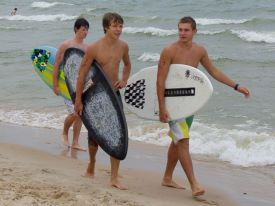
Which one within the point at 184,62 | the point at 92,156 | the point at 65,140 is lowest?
the point at 65,140

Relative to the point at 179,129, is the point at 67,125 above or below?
below

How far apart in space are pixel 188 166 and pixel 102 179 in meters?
0.92

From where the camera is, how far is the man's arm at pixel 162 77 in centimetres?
502

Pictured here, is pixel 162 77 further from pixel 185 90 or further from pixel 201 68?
pixel 201 68

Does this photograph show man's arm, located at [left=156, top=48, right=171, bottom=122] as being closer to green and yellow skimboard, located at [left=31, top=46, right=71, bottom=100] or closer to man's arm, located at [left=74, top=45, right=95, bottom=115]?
man's arm, located at [left=74, top=45, right=95, bottom=115]

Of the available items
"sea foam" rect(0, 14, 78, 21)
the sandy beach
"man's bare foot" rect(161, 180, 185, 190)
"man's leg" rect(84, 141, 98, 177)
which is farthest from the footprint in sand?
"sea foam" rect(0, 14, 78, 21)

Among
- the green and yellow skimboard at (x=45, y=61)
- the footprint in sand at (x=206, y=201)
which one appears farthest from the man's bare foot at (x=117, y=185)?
the green and yellow skimboard at (x=45, y=61)

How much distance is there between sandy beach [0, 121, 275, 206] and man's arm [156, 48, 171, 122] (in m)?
0.73

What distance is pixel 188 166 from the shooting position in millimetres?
4996

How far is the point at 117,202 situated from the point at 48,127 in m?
4.41

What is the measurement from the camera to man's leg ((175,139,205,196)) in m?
4.98

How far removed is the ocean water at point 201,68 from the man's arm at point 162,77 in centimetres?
214

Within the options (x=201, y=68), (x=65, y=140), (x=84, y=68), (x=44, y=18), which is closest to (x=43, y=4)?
(x=44, y=18)

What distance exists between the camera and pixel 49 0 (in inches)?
1485
